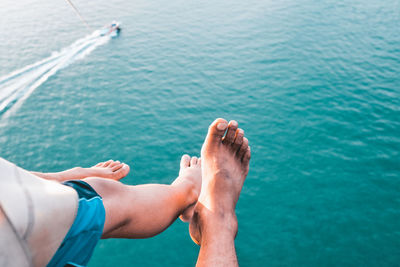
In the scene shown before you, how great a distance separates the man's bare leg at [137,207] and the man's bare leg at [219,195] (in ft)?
0.83

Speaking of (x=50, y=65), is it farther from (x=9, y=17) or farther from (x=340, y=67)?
(x=340, y=67)

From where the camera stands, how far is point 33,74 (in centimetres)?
1059

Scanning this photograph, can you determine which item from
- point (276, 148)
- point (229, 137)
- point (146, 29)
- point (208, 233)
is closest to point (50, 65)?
point (146, 29)

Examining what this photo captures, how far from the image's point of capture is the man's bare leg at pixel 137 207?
1.51 m

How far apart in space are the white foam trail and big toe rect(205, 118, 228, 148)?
29.0 ft

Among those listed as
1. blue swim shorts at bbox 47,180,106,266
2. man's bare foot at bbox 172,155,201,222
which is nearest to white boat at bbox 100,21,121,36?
man's bare foot at bbox 172,155,201,222

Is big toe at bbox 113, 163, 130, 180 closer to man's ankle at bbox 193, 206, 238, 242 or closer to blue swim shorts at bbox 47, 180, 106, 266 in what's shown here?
man's ankle at bbox 193, 206, 238, 242

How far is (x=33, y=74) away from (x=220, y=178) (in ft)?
35.2

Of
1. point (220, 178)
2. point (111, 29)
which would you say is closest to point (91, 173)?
point (220, 178)

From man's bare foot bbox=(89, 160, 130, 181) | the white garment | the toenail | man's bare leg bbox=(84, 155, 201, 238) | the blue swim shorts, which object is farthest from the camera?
man's bare foot bbox=(89, 160, 130, 181)

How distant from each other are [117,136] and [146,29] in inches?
333

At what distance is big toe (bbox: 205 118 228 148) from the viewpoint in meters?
2.72

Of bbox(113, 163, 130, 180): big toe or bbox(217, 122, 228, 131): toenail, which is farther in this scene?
bbox(113, 163, 130, 180): big toe

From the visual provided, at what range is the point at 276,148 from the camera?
7.24 m
